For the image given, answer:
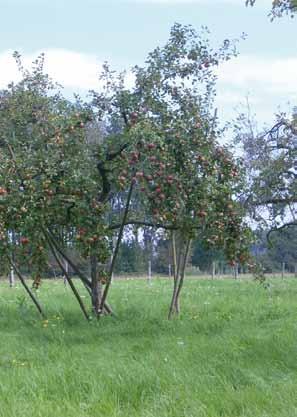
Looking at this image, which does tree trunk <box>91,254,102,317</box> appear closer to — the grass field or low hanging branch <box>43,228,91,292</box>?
low hanging branch <box>43,228,91,292</box>

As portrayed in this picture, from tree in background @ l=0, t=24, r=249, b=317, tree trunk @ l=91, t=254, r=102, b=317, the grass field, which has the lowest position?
the grass field

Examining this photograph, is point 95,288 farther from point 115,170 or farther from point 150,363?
point 150,363

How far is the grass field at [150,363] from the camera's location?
588 centimetres

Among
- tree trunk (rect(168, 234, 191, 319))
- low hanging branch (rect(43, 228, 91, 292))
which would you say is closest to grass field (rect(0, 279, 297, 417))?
tree trunk (rect(168, 234, 191, 319))

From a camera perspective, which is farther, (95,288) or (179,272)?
(179,272)

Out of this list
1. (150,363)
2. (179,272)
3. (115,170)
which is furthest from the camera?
(179,272)

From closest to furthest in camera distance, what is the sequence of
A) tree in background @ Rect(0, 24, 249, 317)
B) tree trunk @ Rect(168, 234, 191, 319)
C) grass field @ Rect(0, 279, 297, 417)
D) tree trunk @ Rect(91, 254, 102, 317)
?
grass field @ Rect(0, 279, 297, 417) → tree in background @ Rect(0, 24, 249, 317) → tree trunk @ Rect(91, 254, 102, 317) → tree trunk @ Rect(168, 234, 191, 319)

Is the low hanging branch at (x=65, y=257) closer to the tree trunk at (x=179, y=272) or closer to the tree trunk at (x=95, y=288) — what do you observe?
the tree trunk at (x=95, y=288)

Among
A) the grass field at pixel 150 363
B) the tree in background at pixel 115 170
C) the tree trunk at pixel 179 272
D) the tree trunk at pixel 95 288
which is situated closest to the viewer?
the grass field at pixel 150 363

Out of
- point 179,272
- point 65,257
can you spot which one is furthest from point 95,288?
point 179,272

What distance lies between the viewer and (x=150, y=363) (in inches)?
291

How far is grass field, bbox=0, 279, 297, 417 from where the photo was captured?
5.88 m

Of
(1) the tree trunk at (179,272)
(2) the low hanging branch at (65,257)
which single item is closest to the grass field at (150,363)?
(1) the tree trunk at (179,272)

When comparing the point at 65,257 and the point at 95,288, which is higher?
the point at 65,257
